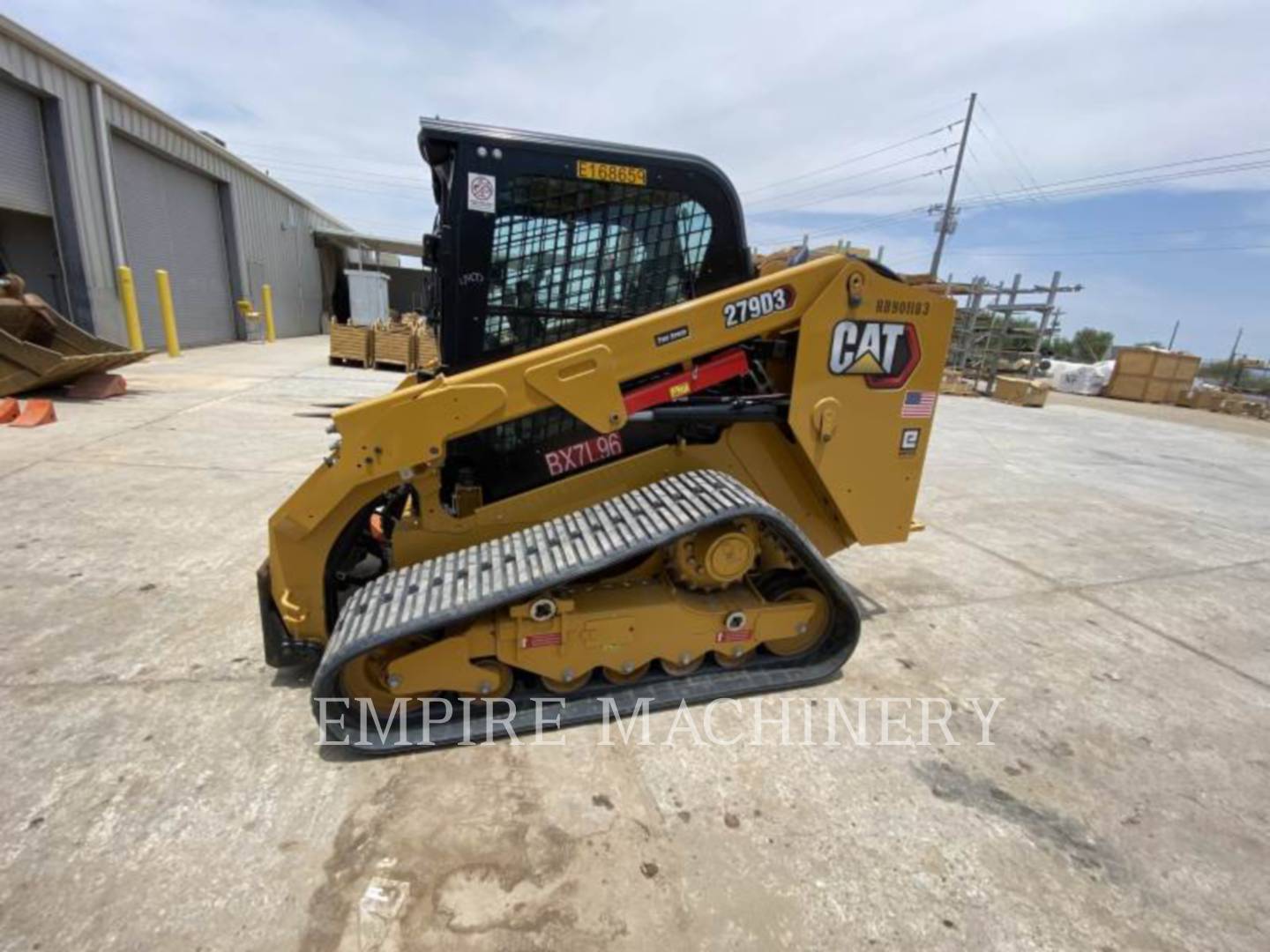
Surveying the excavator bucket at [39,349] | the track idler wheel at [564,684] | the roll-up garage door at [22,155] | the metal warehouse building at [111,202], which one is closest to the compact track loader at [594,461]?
the track idler wheel at [564,684]

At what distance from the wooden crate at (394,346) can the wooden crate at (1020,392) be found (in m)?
16.2

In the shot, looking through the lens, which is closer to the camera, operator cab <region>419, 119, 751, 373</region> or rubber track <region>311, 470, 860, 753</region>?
rubber track <region>311, 470, 860, 753</region>

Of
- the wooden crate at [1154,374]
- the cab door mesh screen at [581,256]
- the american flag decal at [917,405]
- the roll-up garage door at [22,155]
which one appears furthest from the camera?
the wooden crate at [1154,374]

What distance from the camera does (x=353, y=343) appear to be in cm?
1380

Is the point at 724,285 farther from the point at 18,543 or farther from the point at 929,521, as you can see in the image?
the point at 18,543

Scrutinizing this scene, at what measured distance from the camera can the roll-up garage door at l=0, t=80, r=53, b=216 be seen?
1016 centimetres

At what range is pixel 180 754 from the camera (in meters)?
2.23

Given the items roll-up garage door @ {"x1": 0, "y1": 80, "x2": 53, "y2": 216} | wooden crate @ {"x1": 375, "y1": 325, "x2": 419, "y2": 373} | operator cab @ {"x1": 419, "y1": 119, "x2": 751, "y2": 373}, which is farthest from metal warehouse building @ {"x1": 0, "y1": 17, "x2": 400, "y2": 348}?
operator cab @ {"x1": 419, "y1": 119, "x2": 751, "y2": 373}

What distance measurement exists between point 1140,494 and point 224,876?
29.5ft

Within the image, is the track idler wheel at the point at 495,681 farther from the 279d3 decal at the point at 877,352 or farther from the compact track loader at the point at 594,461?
the 279d3 decal at the point at 877,352

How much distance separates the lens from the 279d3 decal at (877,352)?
2861 mm

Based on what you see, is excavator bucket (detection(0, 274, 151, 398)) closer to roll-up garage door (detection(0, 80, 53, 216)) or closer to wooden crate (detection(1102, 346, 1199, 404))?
roll-up garage door (detection(0, 80, 53, 216))

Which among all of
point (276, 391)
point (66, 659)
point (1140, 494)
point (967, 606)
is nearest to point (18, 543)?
point (66, 659)

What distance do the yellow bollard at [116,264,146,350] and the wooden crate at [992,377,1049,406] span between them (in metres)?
21.4
